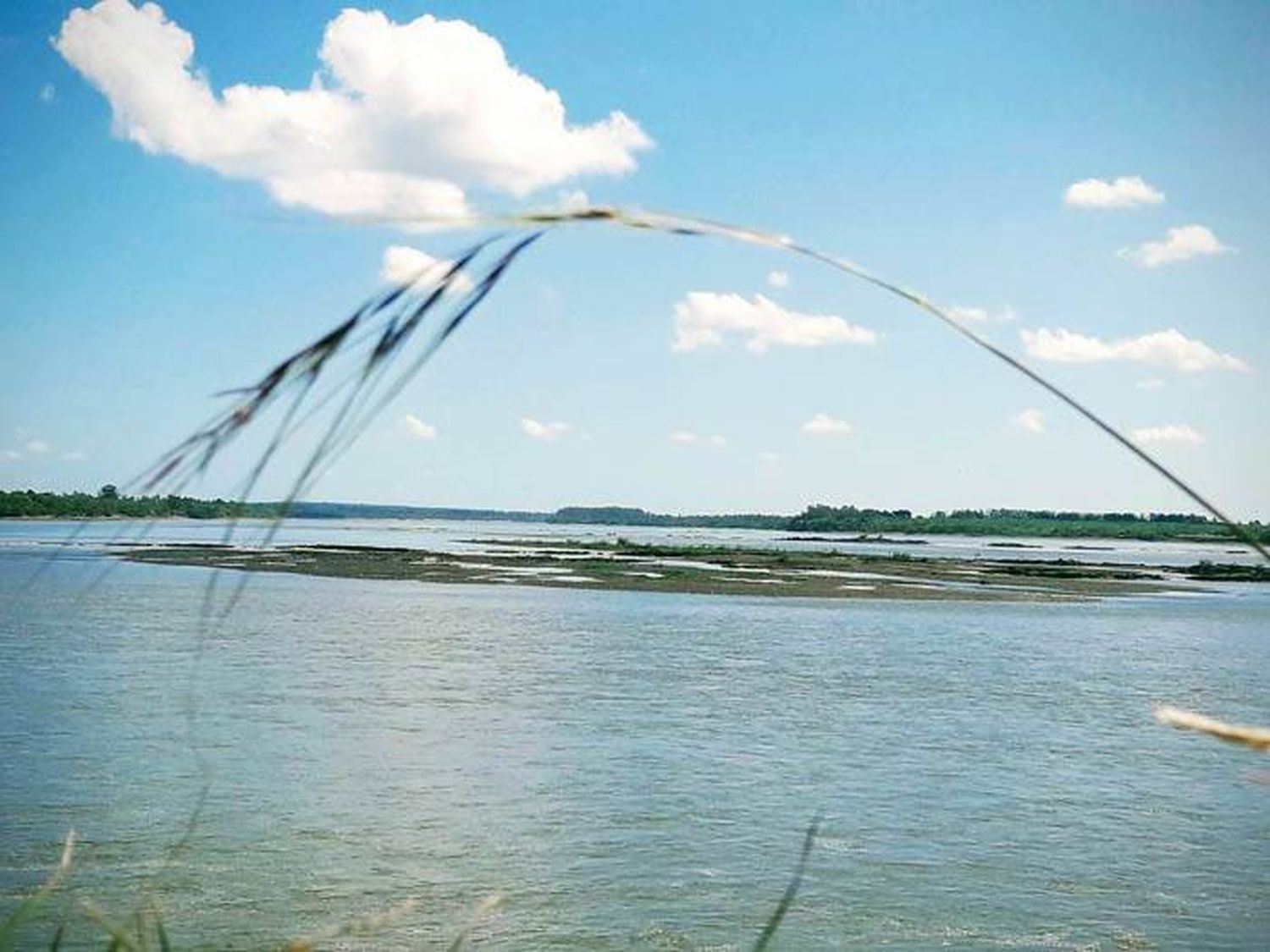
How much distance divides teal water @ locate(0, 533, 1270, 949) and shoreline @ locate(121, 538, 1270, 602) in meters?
13.4

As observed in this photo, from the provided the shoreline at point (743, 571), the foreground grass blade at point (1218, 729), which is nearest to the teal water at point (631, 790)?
the foreground grass blade at point (1218, 729)

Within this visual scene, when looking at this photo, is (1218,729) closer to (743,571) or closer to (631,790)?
(631,790)

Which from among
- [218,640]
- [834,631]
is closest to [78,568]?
[218,640]

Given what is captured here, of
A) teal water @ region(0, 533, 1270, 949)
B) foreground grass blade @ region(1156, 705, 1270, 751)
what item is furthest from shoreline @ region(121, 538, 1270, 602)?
foreground grass blade @ region(1156, 705, 1270, 751)

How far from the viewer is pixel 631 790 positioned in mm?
10109

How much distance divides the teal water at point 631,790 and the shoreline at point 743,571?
13436mm

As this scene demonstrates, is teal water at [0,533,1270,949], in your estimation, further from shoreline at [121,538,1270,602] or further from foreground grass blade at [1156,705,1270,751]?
shoreline at [121,538,1270,602]

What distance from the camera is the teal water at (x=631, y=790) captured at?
289 inches

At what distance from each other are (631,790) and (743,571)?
31.5m

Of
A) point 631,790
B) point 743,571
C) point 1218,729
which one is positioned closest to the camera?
point 1218,729

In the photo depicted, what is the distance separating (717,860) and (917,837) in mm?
1658

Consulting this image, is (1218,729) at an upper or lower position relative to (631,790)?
upper

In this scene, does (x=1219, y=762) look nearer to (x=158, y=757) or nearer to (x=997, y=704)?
(x=997, y=704)

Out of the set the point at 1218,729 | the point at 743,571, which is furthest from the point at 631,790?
the point at 743,571
